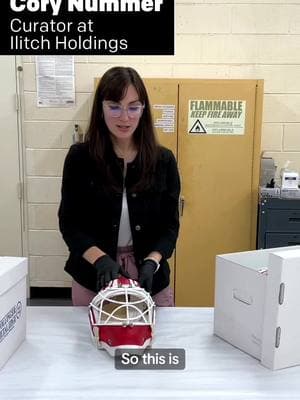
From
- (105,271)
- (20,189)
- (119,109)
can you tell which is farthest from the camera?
(20,189)

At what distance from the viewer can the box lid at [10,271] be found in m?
1.09

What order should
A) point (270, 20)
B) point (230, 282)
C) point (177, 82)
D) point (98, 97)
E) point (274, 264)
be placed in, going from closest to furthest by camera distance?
point (274, 264) → point (230, 282) → point (98, 97) → point (177, 82) → point (270, 20)

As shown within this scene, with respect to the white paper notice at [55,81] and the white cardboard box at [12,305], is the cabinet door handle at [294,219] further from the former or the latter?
the white cardboard box at [12,305]

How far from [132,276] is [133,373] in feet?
1.68

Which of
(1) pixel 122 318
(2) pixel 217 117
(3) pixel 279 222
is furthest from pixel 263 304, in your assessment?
(2) pixel 217 117

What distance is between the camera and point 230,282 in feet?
3.99

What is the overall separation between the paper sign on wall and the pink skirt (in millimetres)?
1450

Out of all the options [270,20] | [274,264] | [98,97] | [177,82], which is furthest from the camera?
[270,20]

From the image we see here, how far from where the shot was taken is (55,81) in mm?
3195

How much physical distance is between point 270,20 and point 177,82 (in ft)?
2.84

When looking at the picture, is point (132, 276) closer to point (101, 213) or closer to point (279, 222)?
point (101, 213)

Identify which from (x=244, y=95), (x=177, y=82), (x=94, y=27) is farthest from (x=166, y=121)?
(x=94, y=27)

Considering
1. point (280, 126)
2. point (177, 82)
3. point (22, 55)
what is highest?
point (22, 55)

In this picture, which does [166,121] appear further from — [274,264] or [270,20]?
[274,264]
